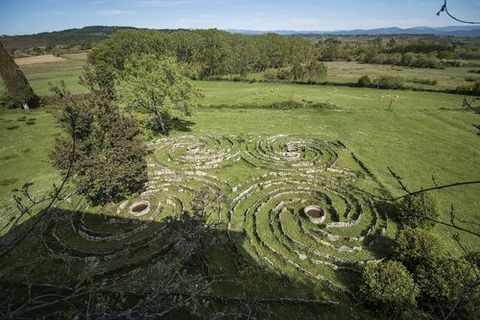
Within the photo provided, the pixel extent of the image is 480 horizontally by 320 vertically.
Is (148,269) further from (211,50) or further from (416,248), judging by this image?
(211,50)

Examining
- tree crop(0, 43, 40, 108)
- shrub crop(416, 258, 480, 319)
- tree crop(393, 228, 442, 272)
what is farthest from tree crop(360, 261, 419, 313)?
tree crop(0, 43, 40, 108)

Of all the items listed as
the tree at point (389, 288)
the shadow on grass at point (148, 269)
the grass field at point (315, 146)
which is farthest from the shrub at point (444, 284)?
the shadow on grass at point (148, 269)

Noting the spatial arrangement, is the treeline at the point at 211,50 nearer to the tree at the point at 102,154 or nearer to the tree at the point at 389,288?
the tree at the point at 102,154

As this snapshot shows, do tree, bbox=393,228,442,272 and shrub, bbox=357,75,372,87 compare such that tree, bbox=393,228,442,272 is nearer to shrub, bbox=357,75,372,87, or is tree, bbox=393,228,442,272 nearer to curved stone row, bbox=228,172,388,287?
curved stone row, bbox=228,172,388,287

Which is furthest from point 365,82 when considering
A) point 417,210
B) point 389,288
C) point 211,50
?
point 389,288

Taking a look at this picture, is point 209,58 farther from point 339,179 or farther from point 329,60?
point 339,179
